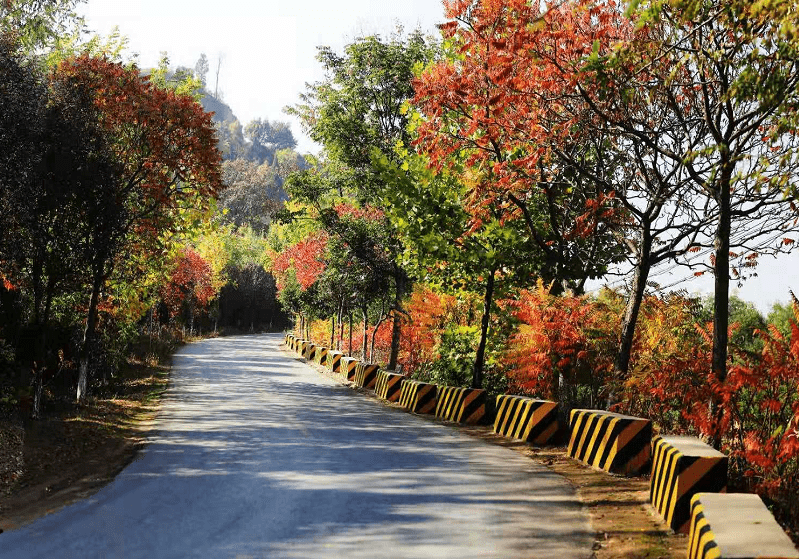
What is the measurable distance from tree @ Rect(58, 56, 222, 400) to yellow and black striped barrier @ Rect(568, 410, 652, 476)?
10583 millimetres

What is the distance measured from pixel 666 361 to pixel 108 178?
10.6 metres

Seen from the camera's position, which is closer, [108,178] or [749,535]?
[749,535]

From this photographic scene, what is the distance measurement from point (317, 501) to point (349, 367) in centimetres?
2090

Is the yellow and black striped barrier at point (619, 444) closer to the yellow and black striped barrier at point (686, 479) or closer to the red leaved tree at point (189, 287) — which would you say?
the yellow and black striped barrier at point (686, 479)

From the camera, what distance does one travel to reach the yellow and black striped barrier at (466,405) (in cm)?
1725

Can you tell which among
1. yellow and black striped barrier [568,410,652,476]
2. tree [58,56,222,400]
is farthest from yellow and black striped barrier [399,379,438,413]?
yellow and black striped barrier [568,410,652,476]

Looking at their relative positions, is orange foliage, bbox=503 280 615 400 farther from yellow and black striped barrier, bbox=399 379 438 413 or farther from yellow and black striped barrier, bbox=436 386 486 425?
yellow and black striped barrier, bbox=399 379 438 413

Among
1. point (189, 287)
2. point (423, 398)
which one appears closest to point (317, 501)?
point (423, 398)

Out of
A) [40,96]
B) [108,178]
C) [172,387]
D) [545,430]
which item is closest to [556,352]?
[545,430]

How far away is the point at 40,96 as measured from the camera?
13.7 metres

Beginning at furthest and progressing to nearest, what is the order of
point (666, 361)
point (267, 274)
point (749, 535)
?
point (267, 274) → point (666, 361) → point (749, 535)

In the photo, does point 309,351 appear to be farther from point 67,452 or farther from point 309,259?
point 67,452

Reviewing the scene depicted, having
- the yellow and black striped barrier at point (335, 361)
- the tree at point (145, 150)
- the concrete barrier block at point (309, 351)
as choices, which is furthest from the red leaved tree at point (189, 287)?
the tree at point (145, 150)

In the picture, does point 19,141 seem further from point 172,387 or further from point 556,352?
point 172,387
